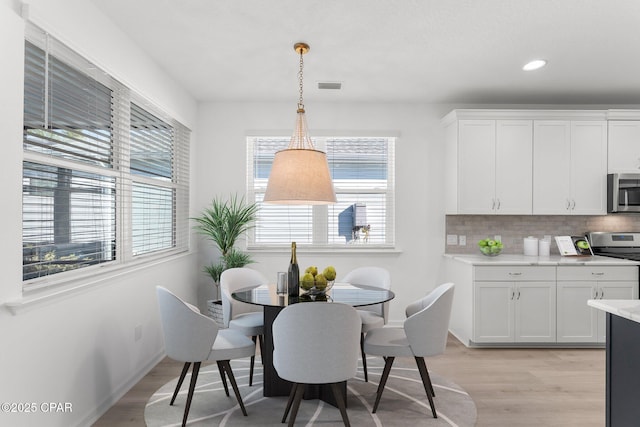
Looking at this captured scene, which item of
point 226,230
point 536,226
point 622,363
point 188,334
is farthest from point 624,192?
point 188,334

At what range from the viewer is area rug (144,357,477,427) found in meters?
2.57

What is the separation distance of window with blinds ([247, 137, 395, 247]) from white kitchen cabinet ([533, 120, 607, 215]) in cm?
156

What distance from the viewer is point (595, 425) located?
259 centimetres

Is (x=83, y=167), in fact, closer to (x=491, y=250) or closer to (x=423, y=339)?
(x=423, y=339)

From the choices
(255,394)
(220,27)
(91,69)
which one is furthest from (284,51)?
(255,394)

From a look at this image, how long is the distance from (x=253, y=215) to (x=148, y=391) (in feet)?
7.45

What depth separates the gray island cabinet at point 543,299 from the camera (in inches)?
160

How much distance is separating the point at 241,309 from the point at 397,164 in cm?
248

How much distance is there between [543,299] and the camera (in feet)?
13.3

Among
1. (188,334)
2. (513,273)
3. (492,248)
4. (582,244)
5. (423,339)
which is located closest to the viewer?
(188,334)

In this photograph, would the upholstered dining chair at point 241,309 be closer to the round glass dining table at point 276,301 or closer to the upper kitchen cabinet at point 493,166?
the round glass dining table at point 276,301

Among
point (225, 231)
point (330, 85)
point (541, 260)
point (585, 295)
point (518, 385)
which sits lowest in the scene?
point (518, 385)

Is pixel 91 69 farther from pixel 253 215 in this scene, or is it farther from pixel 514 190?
pixel 514 190

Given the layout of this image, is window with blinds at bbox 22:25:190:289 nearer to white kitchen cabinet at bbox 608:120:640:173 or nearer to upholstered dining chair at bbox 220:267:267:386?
upholstered dining chair at bbox 220:267:267:386
